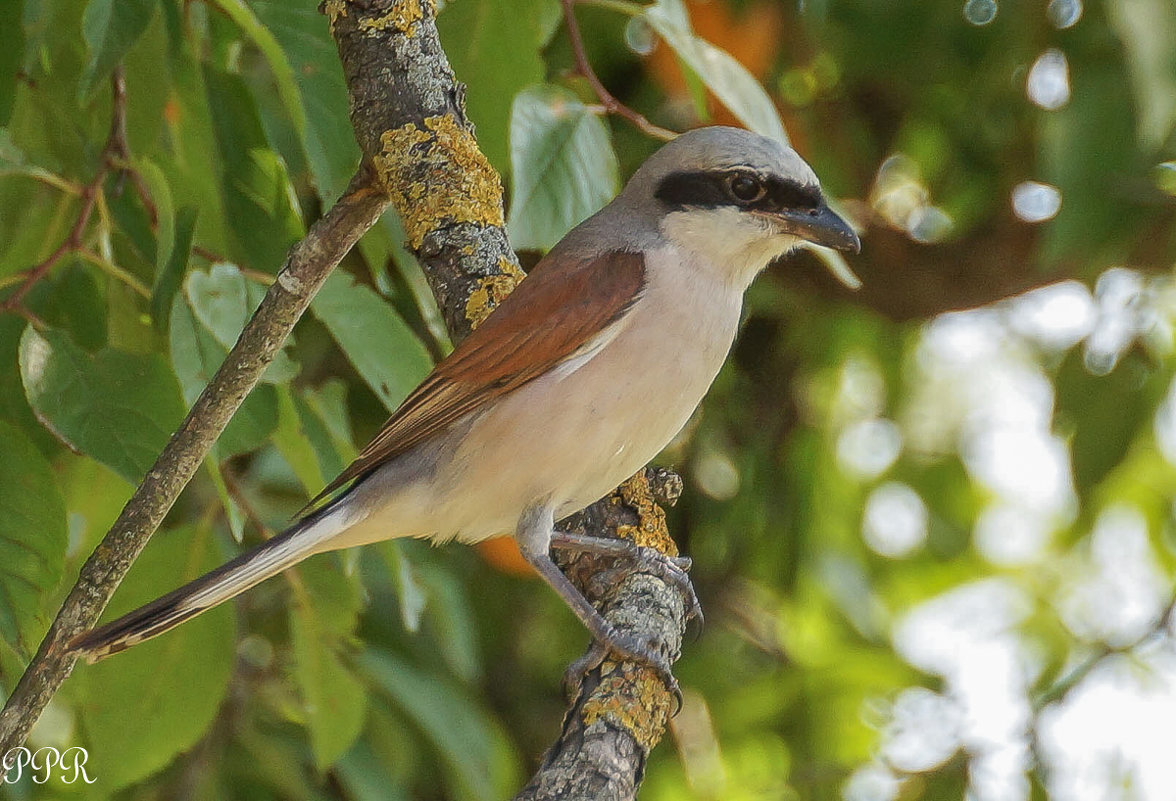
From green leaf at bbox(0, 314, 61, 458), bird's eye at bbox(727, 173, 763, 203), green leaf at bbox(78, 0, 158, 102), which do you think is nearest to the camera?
green leaf at bbox(78, 0, 158, 102)

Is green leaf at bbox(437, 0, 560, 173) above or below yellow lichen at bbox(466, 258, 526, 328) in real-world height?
above

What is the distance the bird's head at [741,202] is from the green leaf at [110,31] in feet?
3.67

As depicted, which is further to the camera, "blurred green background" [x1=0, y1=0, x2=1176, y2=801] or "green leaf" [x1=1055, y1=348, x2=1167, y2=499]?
"green leaf" [x1=1055, y1=348, x2=1167, y2=499]

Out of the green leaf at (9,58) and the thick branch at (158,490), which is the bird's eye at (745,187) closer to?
the thick branch at (158,490)

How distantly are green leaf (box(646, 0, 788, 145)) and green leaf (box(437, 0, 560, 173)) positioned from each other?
0.76ft

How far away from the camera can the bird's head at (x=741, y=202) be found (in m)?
2.72

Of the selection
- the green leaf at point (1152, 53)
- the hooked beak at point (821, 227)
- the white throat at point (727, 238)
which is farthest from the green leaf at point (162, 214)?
the green leaf at point (1152, 53)

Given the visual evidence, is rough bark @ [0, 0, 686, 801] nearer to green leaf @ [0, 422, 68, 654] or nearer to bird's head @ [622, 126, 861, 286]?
green leaf @ [0, 422, 68, 654]

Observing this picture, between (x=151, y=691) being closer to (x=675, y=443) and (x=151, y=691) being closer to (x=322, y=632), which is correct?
(x=322, y=632)

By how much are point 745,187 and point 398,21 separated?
77cm

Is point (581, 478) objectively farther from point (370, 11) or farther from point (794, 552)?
point (794, 552)

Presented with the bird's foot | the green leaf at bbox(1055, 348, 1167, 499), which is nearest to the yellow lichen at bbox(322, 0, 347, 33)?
the bird's foot

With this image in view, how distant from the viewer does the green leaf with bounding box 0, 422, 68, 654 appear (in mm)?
2111

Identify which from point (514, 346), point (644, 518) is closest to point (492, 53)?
point (514, 346)
